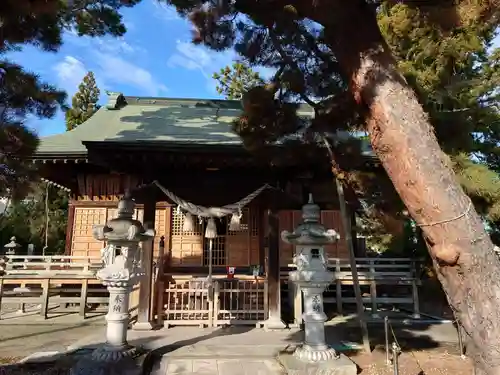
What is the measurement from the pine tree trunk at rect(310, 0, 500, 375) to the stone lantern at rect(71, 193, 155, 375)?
374 cm

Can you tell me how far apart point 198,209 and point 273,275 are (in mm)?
2182

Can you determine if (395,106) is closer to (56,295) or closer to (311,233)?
(311,233)

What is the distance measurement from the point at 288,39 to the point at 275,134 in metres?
1.47

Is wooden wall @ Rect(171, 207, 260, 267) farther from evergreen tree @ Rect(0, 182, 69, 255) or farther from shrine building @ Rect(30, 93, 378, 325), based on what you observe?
evergreen tree @ Rect(0, 182, 69, 255)

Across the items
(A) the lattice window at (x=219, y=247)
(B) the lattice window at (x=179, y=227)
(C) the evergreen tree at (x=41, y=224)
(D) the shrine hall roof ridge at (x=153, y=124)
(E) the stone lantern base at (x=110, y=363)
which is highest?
(D) the shrine hall roof ridge at (x=153, y=124)

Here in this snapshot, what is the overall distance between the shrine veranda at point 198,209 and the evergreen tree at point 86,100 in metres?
12.3

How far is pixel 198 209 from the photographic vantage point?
7000mm

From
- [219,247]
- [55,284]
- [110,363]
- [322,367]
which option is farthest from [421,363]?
[55,284]

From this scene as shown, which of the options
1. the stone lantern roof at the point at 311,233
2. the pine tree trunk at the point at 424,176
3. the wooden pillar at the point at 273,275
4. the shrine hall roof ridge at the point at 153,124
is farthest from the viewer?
the shrine hall roof ridge at the point at 153,124

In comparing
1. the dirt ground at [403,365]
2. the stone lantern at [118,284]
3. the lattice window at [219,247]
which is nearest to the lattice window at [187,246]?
the lattice window at [219,247]

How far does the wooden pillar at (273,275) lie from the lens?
291 inches

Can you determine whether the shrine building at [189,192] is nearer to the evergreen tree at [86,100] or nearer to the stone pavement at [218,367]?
the stone pavement at [218,367]

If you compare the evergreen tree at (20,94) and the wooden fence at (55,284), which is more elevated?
the evergreen tree at (20,94)

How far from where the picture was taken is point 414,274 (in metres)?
9.35
